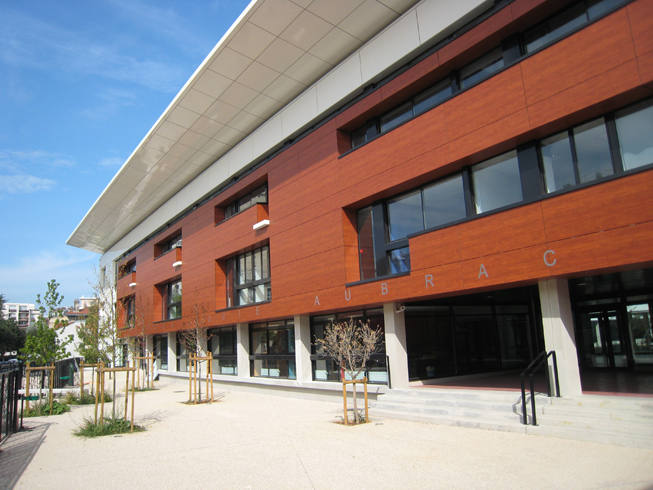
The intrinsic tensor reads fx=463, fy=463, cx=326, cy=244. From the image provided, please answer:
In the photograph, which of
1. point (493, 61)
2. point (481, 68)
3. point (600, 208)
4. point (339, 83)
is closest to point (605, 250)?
point (600, 208)

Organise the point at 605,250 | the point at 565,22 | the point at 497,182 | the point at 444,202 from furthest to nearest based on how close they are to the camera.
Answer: the point at 444,202 → the point at 497,182 → the point at 565,22 → the point at 605,250

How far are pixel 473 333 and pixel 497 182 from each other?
6560mm

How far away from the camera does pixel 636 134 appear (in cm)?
916

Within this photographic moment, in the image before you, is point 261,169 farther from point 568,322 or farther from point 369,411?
point 568,322

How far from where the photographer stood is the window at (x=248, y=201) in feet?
69.6

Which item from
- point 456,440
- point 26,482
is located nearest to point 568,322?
point 456,440

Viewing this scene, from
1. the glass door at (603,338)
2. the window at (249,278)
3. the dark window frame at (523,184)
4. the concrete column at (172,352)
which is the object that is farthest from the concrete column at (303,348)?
the concrete column at (172,352)

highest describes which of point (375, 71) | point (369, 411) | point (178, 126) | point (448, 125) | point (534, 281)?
point (178, 126)

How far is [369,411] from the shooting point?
12547 mm

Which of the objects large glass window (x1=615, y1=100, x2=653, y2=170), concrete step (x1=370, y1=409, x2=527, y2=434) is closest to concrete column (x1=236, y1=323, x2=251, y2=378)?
concrete step (x1=370, y1=409, x2=527, y2=434)

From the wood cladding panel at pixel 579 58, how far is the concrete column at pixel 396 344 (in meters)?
6.96

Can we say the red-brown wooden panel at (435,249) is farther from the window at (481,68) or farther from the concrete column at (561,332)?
the window at (481,68)

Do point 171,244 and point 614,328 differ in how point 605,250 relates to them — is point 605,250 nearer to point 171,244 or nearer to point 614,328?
point 614,328

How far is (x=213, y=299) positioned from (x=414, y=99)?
14.7 m
